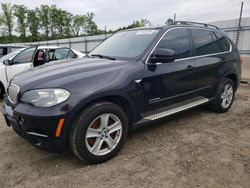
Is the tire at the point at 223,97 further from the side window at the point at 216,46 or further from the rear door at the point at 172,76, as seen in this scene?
the rear door at the point at 172,76

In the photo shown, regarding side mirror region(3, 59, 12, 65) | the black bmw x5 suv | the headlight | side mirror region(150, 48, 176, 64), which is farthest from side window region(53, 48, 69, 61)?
the headlight

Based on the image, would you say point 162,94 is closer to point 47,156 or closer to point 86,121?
point 86,121

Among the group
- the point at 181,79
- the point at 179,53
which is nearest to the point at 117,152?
the point at 181,79

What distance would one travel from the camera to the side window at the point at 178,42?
3487mm

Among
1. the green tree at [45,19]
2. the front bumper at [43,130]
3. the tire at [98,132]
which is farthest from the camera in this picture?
the green tree at [45,19]

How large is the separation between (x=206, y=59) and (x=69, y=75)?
2.56 metres

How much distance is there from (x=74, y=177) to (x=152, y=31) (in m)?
2.42

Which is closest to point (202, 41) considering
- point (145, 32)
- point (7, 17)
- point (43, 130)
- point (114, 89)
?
point (145, 32)

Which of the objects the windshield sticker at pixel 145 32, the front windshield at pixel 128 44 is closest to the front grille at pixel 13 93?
the front windshield at pixel 128 44

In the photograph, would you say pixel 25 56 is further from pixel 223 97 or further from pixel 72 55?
pixel 223 97

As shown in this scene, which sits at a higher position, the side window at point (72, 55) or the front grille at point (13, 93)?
the side window at point (72, 55)

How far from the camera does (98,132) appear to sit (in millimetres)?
2736

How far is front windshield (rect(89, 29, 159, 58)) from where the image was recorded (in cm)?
334

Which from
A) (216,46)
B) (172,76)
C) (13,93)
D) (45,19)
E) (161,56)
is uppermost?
(45,19)
